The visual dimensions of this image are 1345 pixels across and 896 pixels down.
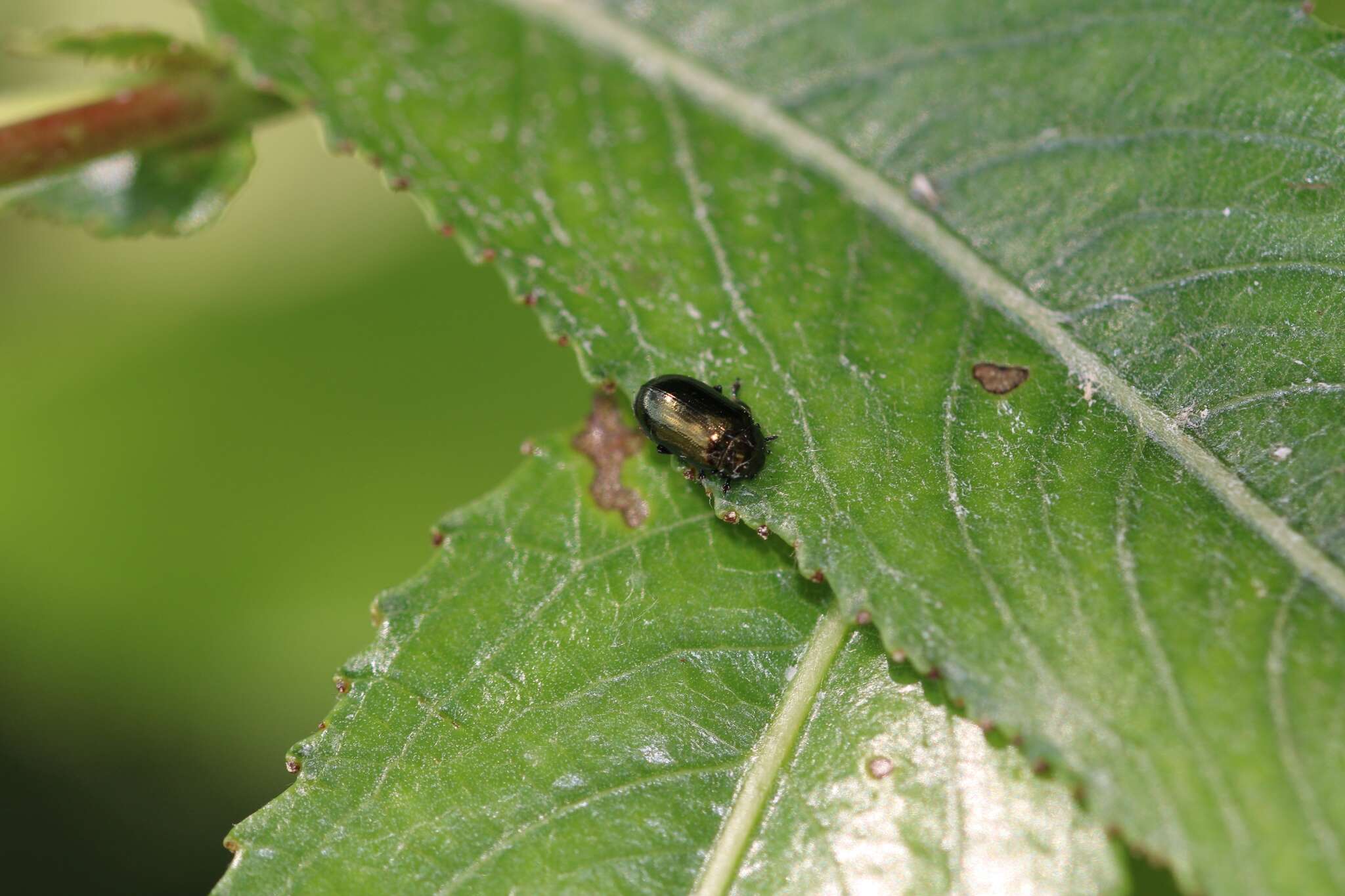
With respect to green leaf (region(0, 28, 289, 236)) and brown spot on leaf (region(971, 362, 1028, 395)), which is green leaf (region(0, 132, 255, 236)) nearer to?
green leaf (region(0, 28, 289, 236))

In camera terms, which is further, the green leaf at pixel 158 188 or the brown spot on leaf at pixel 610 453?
the green leaf at pixel 158 188

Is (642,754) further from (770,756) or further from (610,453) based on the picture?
(610,453)

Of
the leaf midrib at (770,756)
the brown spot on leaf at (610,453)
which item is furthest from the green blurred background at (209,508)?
the leaf midrib at (770,756)

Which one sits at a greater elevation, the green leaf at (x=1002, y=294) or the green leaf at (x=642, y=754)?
the green leaf at (x=1002, y=294)

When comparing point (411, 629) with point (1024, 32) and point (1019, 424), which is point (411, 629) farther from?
point (1024, 32)

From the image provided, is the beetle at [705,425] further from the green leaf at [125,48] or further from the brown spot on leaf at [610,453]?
the green leaf at [125,48]

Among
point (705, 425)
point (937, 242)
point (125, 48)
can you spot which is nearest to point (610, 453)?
point (705, 425)
